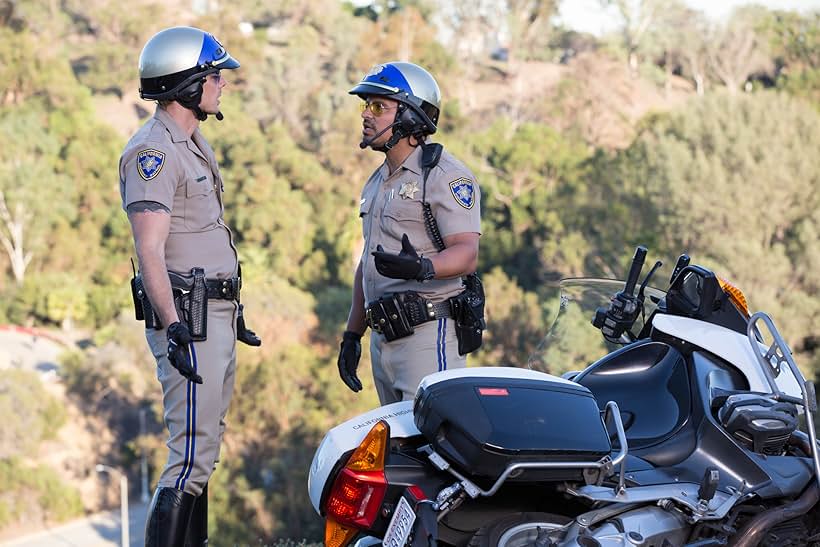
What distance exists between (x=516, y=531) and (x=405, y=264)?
1260 mm

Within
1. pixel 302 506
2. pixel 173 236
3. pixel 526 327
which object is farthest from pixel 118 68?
pixel 173 236

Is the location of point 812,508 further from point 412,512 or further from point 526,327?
point 526,327

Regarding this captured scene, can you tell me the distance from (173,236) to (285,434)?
79.1ft

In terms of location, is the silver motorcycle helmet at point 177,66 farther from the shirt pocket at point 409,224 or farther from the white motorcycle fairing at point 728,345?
the white motorcycle fairing at point 728,345

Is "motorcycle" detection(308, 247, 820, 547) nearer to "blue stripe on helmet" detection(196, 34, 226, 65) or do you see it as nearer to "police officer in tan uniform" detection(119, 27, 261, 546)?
"police officer in tan uniform" detection(119, 27, 261, 546)

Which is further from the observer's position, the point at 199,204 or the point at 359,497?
the point at 199,204

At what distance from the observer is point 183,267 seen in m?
3.91

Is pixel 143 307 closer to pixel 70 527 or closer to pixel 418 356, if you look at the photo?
pixel 418 356

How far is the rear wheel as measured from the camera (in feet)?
9.61

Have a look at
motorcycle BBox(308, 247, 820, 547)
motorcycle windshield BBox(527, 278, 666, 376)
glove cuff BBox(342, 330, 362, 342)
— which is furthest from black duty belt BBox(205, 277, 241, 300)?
motorcycle windshield BBox(527, 278, 666, 376)

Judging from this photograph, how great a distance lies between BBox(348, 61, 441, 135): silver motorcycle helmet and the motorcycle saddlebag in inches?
61.3

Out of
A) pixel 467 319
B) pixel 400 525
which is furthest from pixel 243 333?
pixel 400 525

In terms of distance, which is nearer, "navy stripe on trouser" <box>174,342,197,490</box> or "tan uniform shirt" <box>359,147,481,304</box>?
"navy stripe on trouser" <box>174,342,197,490</box>

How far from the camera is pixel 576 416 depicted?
304 cm
